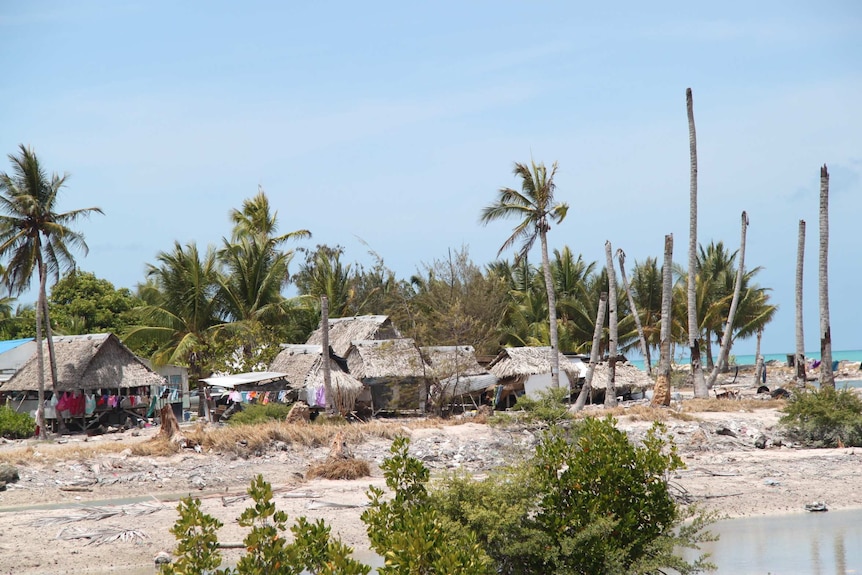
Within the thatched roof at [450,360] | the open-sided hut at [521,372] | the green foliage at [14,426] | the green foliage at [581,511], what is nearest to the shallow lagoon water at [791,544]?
the green foliage at [581,511]

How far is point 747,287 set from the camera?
46.6 metres

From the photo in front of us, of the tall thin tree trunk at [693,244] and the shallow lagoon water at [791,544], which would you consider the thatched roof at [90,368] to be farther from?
the shallow lagoon water at [791,544]

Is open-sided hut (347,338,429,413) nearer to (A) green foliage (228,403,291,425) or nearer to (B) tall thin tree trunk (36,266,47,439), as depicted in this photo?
(A) green foliage (228,403,291,425)

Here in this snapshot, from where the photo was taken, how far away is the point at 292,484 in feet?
55.0

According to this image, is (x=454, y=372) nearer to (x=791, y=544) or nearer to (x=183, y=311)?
(x=183, y=311)

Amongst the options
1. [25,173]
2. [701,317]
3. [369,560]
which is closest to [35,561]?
[369,560]

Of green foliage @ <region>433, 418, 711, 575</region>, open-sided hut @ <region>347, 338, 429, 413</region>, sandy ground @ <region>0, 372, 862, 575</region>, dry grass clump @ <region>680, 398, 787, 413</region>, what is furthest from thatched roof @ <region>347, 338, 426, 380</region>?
green foliage @ <region>433, 418, 711, 575</region>

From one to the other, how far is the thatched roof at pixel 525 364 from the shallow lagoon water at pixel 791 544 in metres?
17.0

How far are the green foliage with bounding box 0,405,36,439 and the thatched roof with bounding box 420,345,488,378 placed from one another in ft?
36.9

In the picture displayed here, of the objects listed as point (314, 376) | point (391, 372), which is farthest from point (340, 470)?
point (391, 372)

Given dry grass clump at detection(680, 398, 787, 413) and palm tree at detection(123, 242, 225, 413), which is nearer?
dry grass clump at detection(680, 398, 787, 413)

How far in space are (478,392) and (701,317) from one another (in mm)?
16870

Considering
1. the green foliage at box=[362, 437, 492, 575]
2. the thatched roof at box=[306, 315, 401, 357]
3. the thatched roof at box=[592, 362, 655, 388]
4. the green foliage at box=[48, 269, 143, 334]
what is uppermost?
the green foliage at box=[48, 269, 143, 334]

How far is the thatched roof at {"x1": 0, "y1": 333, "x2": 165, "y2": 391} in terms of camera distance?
2764 centimetres
